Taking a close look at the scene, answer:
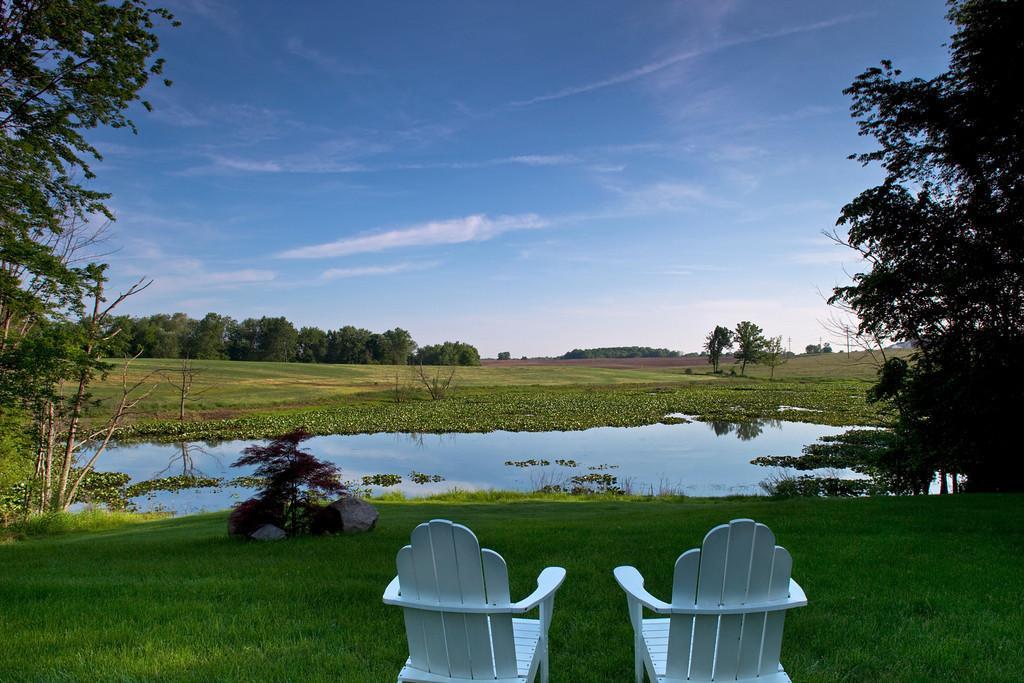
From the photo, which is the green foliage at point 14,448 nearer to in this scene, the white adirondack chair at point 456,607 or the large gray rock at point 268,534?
the large gray rock at point 268,534

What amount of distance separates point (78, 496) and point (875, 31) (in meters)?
24.1

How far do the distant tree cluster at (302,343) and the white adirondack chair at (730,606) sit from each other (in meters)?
91.8

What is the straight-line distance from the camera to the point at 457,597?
2.68m

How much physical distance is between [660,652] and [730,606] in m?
0.56

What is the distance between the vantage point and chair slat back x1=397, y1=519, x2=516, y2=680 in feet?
8.61

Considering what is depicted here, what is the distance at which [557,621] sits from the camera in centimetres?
419

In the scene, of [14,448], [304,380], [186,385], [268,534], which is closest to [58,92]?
[14,448]

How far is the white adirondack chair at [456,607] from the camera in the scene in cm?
262

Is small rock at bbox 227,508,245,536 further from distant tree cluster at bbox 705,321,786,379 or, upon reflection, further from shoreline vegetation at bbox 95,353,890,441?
distant tree cluster at bbox 705,321,786,379

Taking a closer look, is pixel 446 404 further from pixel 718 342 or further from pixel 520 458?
pixel 718 342

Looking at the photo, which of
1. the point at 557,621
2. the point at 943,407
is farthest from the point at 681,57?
the point at 557,621

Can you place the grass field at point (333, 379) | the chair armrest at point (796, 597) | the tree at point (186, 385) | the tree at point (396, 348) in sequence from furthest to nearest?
the tree at point (396, 348), the grass field at point (333, 379), the tree at point (186, 385), the chair armrest at point (796, 597)

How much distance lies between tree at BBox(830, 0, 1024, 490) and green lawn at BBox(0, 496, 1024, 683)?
5.15 m

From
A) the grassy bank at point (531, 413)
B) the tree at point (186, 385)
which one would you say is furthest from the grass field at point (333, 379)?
the grassy bank at point (531, 413)
